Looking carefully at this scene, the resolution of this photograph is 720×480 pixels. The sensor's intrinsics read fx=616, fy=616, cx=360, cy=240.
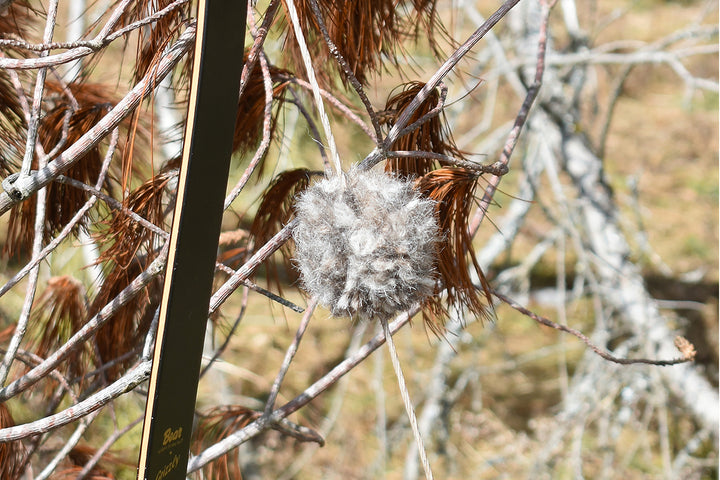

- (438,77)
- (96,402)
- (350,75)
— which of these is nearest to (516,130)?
(438,77)

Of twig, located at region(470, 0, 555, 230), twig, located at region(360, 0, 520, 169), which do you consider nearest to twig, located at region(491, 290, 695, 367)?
twig, located at region(470, 0, 555, 230)

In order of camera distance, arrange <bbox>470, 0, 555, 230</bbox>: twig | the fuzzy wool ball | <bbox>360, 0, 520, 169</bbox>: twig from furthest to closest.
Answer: <bbox>470, 0, 555, 230</bbox>: twig
<bbox>360, 0, 520, 169</bbox>: twig
the fuzzy wool ball

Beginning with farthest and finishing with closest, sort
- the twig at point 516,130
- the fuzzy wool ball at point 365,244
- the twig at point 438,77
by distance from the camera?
the twig at point 516,130 < the twig at point 438,77 < the fuzzy wool ball at point 365,244

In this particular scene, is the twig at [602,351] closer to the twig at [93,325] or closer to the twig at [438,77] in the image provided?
the twig at [438,77]

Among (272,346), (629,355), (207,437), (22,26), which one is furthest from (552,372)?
(22,26)

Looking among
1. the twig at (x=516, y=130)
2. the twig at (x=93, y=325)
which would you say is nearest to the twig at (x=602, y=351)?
the twig at (x=516, y=130)

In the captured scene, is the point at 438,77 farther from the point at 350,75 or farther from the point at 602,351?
the point at 602,351

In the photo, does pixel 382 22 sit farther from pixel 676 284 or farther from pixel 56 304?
pixel 676 284

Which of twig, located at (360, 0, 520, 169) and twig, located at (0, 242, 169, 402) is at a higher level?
twig, located at (360, 0, 520, 169)

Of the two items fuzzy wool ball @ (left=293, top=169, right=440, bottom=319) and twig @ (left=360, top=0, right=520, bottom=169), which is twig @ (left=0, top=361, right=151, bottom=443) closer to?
fuzzy wool ball @ (left=293, top=169, right=440, bottom=319)
